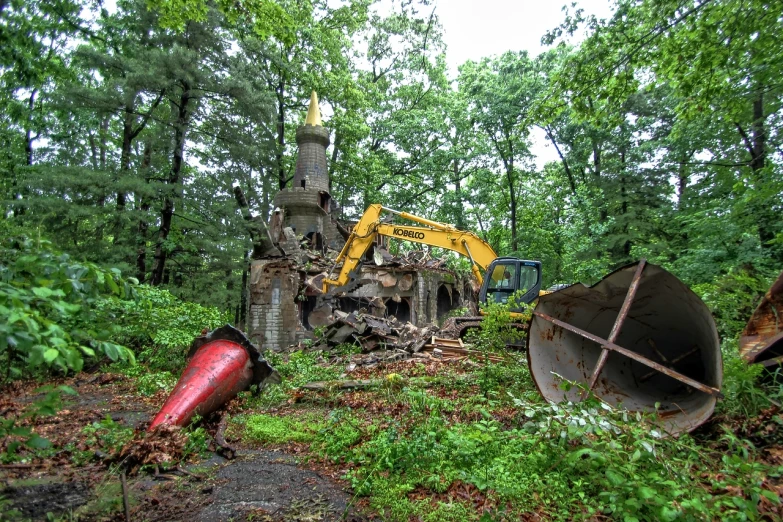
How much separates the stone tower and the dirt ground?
16700 mm

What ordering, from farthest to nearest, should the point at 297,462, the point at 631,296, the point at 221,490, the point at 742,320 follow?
the point at 742,320
the point at 631,296
the point at 297,462
the point at 221,490

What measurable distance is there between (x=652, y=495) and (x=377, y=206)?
38.2 ft

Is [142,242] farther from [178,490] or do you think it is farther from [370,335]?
[178,490]

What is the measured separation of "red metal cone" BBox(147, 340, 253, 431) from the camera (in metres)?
4.94

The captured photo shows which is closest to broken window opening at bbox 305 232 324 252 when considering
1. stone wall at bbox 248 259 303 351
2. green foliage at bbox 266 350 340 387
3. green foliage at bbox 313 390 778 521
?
stone wall at bbox 248 259 303 351

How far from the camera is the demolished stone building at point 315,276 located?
13.1 m

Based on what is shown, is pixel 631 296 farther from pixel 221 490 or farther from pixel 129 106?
pixel 129 106

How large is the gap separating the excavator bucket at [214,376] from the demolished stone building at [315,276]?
21.6 feet

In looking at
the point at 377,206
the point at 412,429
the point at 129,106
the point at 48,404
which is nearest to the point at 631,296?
the point at 412,429

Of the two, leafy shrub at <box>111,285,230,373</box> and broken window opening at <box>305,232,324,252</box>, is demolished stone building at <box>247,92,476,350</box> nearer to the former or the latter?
broken window opening at <box>305,232,324,252</box>

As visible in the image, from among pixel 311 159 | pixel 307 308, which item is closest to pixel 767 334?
pixel 307 308

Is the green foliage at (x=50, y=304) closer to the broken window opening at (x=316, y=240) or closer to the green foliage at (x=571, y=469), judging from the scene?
the green foliage at (x=571, y=469)

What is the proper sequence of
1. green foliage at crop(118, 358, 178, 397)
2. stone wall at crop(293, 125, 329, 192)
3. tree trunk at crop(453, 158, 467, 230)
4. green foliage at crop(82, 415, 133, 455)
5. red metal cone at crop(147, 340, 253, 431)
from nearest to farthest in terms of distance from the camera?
1. green foliage at crop(82, 415, 133, 455)
2. red metal cone at crop(147, 340, 253, 431)
3. green foliage at crop(118, 358, 178, 397)
4. stone wall at crop(293, 125, 329, 192)
5. tree trunk at crop(453, 158, 467, 230)

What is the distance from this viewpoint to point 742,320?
6.22 m
